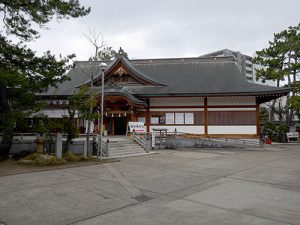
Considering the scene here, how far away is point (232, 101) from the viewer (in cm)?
2203

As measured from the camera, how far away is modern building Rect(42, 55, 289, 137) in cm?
2133

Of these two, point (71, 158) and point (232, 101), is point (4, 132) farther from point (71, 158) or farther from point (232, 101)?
point (232, 101)

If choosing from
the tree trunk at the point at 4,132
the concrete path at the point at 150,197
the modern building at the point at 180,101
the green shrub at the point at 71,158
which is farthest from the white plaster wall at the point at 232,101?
the tree trunk at the point at 4,132

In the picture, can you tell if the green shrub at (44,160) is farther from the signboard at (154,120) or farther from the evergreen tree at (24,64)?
the signboard at (154,120)

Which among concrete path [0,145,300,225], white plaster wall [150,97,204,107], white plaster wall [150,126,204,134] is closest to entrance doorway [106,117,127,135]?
white plaster wall [150,97,204,107]

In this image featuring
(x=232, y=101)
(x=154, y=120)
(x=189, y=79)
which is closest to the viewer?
(x=232, y=101)

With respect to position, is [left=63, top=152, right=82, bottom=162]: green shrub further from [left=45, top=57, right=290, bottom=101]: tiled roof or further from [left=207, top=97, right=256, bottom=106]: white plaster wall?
[left=207, top=97, right=256, bottom=106]: white plaster wall

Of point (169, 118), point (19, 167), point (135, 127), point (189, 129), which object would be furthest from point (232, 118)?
point (19, 167)

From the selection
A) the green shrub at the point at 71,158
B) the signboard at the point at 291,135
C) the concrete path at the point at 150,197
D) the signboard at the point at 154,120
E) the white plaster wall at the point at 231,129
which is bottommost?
the concrete path at the point at 150,197

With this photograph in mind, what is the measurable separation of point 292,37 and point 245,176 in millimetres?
27683

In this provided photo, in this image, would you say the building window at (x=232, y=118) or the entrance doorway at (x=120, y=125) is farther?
the entrance doorway at (x=120, y=125)

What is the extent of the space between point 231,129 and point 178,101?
5.18 meters

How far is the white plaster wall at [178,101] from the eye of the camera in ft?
74.0

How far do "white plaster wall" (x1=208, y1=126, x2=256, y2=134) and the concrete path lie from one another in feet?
39.6
